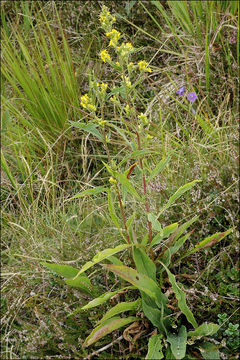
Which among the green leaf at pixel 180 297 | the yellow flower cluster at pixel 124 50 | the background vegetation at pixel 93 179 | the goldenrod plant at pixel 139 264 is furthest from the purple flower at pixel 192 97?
the green leaf at pixel 180 297

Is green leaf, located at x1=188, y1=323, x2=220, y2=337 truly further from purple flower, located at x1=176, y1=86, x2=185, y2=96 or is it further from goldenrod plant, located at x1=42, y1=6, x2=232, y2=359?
purple flower, located at x1=176, y1=86, x2=185, y2=96

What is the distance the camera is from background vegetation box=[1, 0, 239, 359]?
5.61ft

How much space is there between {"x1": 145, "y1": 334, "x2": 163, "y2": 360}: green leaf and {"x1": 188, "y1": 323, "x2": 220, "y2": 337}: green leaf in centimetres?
12

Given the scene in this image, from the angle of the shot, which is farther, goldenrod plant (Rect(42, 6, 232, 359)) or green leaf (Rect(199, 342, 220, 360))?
green leaf (Rect(199, 342, 220, 360))

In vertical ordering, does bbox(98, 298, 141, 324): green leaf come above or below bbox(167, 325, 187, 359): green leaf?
above

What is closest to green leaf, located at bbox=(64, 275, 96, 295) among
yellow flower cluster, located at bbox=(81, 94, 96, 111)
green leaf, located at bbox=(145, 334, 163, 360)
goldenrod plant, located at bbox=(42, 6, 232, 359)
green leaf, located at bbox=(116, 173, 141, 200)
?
goldenrod plant, located at bbox=(42, 6, 232, 359)

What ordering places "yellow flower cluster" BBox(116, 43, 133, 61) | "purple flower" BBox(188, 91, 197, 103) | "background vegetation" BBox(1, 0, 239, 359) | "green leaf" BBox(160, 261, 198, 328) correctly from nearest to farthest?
1. "yellow flower cluster" BBox(116, 43, 133, 61)
2. "green leaf" BBox(160, 261, 198, 328)
3. "background vegetation" BBox(1, 0, 239, 359)
4. "purple flower" BBox(188, 91, 197, 103)

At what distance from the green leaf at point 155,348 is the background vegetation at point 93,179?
→ 0.39 ft

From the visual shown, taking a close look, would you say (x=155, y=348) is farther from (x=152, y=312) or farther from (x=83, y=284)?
(x=83, y=284)

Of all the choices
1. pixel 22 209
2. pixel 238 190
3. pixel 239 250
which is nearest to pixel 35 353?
pixel 22 209

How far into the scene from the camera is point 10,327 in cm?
187

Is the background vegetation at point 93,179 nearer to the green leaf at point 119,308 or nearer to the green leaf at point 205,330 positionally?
the green leaf at point 205,330

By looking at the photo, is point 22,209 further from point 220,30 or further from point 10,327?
point 220,30

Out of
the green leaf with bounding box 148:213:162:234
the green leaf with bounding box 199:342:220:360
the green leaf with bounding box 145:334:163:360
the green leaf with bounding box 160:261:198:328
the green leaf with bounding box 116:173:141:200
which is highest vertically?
the green leaf with bounding box 116:173:141:200
